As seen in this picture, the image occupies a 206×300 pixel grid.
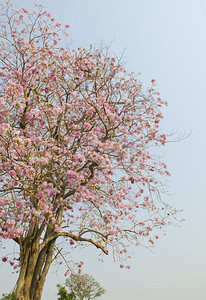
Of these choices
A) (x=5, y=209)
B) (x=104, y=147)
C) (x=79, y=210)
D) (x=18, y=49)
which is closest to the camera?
(x=5, y=209)

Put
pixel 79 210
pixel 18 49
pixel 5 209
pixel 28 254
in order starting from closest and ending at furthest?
pixel 5 209, pixel 28 254, pixel 18 49, pixel 79 210

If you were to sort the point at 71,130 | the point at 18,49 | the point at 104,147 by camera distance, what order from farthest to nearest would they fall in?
the point at 18,49, the point at 71,130, the point at 104,147

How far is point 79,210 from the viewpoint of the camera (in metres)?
10.9

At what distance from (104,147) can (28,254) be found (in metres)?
3.65

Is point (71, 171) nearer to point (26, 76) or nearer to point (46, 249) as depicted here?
point (46, 249)

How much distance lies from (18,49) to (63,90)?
199 cm

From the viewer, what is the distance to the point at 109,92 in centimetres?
984

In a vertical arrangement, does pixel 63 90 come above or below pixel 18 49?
below

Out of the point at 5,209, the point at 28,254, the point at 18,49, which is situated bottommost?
the point at 28,254

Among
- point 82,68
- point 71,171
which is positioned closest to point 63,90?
point 82,68

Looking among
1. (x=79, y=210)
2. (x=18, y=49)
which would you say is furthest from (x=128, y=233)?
(x=18, y=49)

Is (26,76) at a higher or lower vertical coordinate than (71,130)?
higher

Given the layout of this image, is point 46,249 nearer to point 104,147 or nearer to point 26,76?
point 104,147

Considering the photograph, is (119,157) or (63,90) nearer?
(119,157)
